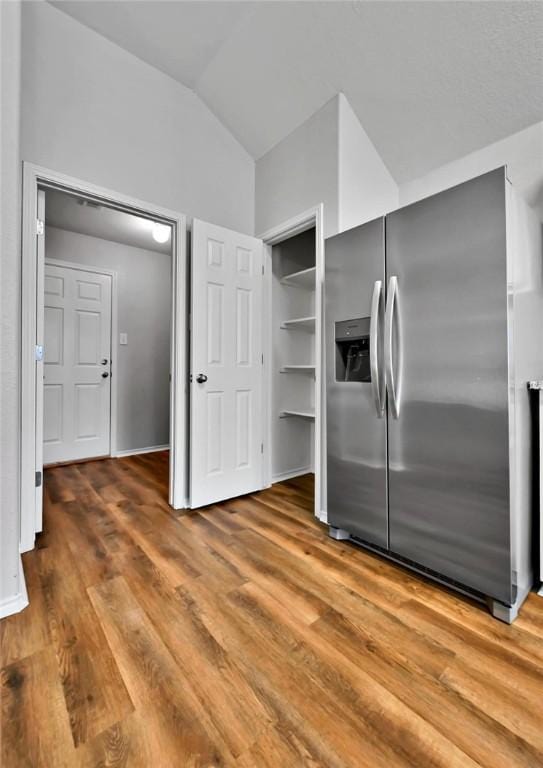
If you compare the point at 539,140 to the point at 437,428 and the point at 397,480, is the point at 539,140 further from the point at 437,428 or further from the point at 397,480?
the point at 397,480

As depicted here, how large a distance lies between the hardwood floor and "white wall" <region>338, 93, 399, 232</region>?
81.4 inches

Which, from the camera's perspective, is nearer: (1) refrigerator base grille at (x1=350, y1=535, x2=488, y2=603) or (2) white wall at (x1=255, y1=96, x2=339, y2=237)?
(1) refrigerator base grille at (x1=350, y1=535, x2=488, y2=603)

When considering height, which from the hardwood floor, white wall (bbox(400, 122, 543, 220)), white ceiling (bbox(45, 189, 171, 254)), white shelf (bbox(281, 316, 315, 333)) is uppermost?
white ceiling (bbox(45, 189, 171, 254))

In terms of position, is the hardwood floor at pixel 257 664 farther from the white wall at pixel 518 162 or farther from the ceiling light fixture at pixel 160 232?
the ceiling light fixture at pixel 160 232

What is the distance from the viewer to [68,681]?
1.12m

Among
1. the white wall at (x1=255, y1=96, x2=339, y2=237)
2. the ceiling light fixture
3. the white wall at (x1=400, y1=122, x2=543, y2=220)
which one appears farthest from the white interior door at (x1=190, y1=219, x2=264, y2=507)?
the white wall at (x1=400, y1=122, x2=543, y2=220)

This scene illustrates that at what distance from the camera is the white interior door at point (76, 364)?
12.4 feet

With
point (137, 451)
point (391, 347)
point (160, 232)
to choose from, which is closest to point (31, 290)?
point (160, 232)

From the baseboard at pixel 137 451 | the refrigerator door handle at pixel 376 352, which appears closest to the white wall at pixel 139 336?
the baseboard at pixel 137 451

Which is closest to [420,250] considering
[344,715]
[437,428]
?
[437,428]

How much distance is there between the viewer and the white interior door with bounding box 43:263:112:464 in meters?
3.78

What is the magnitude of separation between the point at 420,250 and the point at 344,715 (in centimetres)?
175

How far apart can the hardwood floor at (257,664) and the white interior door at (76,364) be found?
2.14 metres

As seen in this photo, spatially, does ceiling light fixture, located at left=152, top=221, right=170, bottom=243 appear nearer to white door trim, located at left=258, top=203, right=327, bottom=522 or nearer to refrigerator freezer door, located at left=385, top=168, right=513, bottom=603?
white door trim, located at left=258, top=203, right=327, bottom=522
